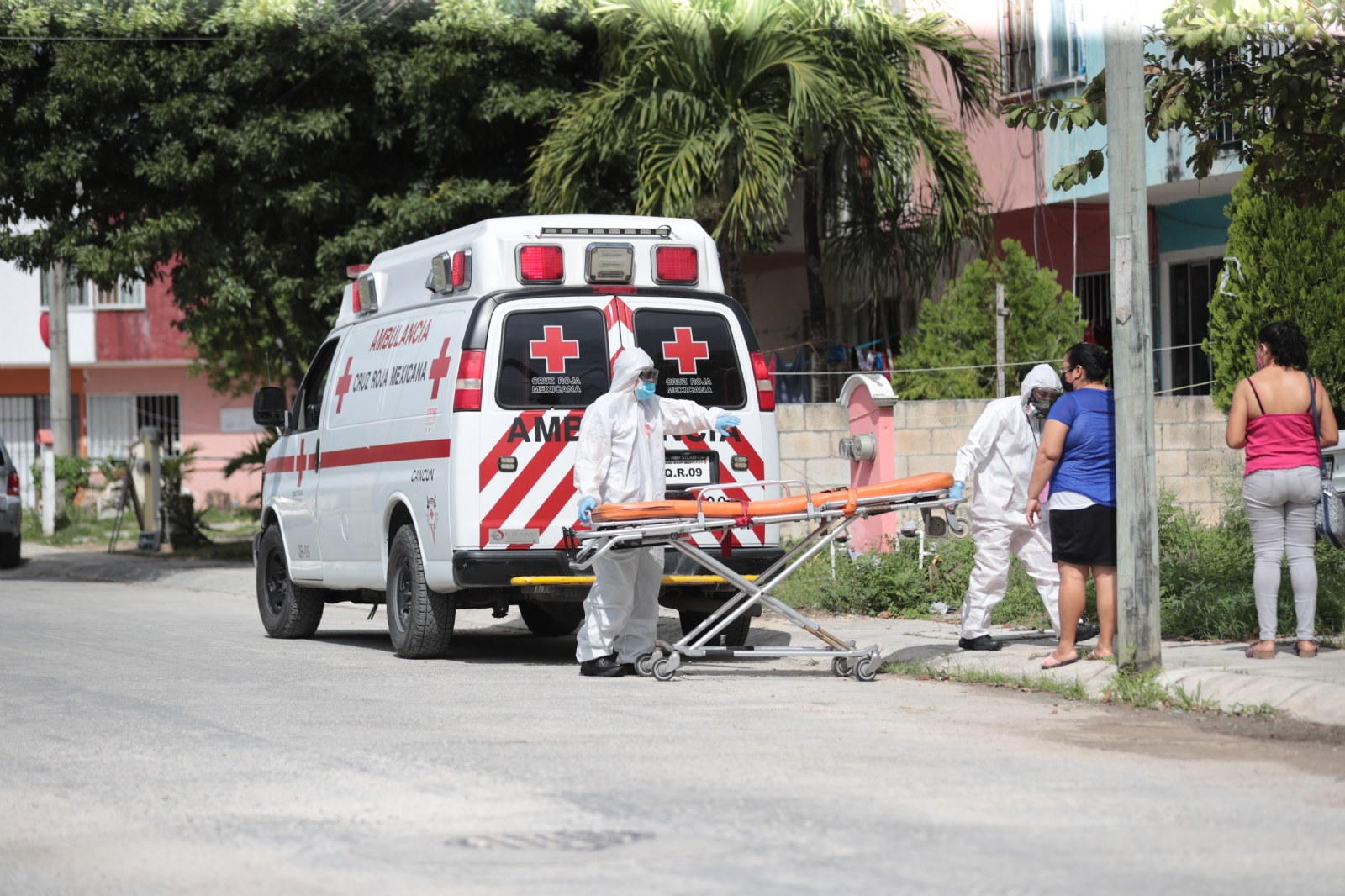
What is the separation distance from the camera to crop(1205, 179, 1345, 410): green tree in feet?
52.2

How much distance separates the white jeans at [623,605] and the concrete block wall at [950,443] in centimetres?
557

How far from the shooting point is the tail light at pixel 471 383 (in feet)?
33.4

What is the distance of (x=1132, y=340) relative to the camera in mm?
8547

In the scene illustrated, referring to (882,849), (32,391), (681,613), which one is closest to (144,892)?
(882,849)

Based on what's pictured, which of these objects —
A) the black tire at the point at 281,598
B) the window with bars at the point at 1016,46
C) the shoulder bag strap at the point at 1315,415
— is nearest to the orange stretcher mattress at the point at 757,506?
the shoulder bag strap at the point at 1315,415

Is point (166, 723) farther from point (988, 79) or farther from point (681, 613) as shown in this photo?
point (988, 79)

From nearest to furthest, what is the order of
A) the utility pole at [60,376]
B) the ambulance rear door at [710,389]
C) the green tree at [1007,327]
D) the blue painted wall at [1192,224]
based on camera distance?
1. the ambulance rear door at [710,389]
2. the green tree at [1007,327]
3. the blue painted wall at [1192,224]
4. the utility pole at [60,376]

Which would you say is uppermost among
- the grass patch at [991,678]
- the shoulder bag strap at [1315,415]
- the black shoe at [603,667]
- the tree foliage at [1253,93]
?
the tree foliage at [1253,93]

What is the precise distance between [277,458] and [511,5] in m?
7.47

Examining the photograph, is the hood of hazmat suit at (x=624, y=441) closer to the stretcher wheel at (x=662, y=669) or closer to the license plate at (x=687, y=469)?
the license plate at (x=687, y=469)

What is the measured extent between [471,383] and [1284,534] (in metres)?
4.47

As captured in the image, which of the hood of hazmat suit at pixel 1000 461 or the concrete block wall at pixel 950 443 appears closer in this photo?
the hood of hazmat suit at pixel 1000 461

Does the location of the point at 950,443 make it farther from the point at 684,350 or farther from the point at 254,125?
the point at 254,125

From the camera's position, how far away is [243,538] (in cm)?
2636
